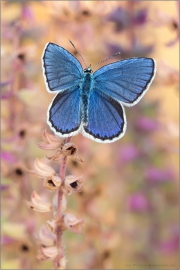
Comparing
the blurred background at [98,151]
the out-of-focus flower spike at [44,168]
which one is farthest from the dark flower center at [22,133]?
the out-of-focus flower spike at [44,168]

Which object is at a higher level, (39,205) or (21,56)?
(21,56)

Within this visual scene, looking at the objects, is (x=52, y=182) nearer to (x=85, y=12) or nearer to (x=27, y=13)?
(x=85, y=12)

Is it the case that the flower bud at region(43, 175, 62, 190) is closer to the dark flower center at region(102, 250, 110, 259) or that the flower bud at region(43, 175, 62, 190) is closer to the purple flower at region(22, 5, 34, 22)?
the dark flower center at region(102, 250, 110, 259)

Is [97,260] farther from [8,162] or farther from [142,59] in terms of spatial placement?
[142,59]

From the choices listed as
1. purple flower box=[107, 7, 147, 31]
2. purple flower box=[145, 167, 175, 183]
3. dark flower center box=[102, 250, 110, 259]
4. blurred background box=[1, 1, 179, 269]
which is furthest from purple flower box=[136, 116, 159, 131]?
dark flower center box=[102, 250, 110, 259]

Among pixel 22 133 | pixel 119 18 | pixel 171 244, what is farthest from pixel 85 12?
pixel 171 244

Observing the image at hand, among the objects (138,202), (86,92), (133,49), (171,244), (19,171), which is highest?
(133,49)

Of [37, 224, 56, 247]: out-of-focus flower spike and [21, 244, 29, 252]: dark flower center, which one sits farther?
[21, 244, 29, 252]: dark flower center
